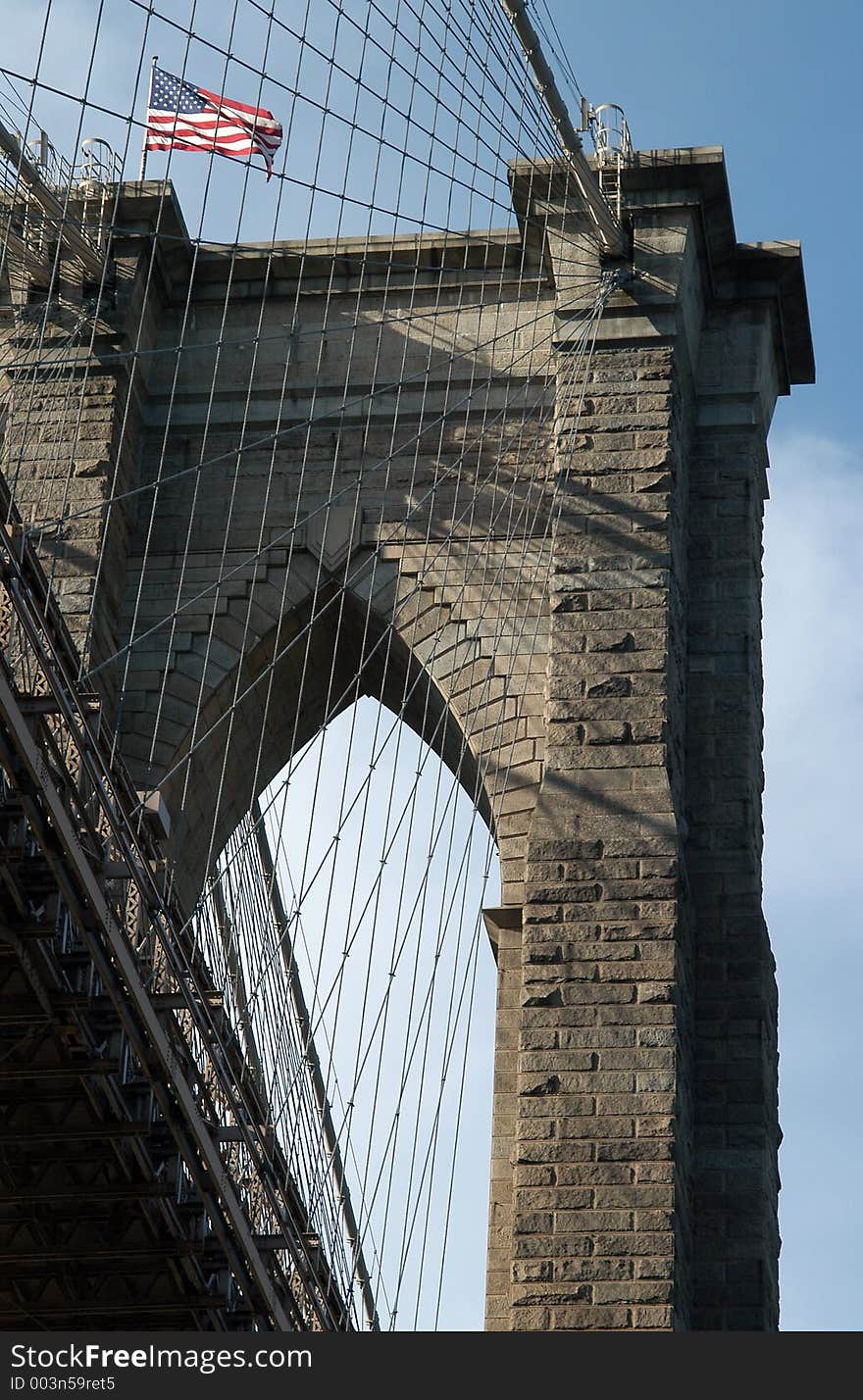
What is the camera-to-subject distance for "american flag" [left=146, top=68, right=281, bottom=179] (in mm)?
20938

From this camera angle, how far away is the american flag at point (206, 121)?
2094 centimetres

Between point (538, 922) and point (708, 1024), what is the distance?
1.34 meters

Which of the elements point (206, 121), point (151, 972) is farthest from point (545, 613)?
point (151, 972)

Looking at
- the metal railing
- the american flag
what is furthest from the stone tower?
the metal railing

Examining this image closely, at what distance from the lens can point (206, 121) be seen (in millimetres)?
21031

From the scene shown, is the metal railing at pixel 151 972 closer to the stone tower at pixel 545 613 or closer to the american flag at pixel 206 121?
the stone tower at pixel 545 613

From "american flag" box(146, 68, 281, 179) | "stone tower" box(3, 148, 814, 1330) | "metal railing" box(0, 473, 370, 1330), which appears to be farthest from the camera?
"american flag" box(146, 68, 281, 179)

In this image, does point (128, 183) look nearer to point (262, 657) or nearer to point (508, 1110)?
point (262, 657)

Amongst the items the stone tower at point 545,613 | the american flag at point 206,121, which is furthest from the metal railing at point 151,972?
the american flag at point 206,121

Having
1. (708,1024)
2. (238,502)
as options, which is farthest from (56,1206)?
(238,502)

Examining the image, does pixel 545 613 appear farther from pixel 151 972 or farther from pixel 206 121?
pixel 151 972

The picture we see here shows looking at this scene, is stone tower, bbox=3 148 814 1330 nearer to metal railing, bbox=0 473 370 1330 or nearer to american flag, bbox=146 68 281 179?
american flag, bbox=146 68 281 179

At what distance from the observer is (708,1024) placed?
734 inches

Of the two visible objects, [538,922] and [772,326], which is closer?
[538,922]
